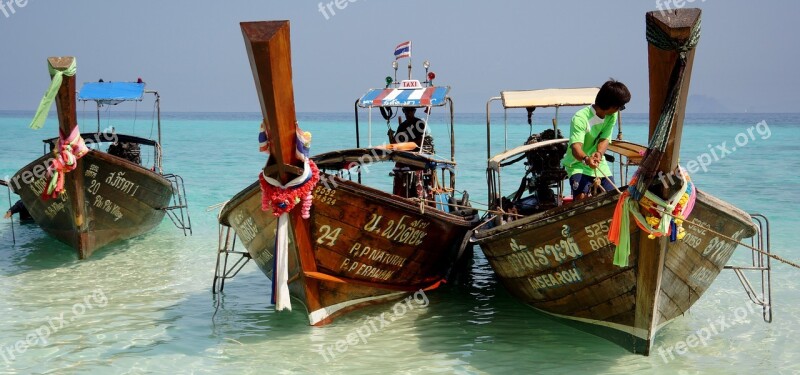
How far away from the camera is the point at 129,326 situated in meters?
7.54

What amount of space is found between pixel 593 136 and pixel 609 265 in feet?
4.00

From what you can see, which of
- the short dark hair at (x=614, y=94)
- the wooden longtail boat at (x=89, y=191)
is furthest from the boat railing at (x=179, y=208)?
the short dark hair at (x=614, y=94)

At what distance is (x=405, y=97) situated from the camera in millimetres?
9203

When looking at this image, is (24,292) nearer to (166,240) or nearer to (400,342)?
(166,240)

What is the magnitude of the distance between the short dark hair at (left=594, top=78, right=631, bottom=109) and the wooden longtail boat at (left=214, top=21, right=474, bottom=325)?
1.87 m

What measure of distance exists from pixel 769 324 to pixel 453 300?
3.13 m

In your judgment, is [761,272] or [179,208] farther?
[179,208]

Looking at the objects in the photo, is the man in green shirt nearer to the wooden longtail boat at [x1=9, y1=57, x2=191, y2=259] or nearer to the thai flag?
the thai flag
